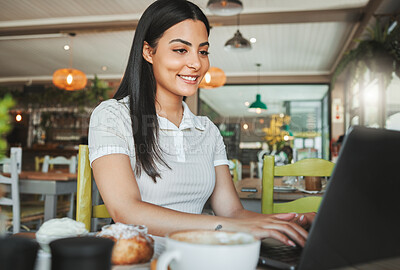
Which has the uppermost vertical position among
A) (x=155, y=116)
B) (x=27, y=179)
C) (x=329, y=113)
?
(x=329, y=113)

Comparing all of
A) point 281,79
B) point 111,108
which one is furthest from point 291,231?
point 281,79

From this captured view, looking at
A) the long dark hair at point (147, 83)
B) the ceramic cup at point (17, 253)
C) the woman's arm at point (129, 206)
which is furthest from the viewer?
the long dark hair at point (147, 83)

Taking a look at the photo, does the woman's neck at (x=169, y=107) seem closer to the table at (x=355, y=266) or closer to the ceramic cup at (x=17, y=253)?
the table at (x=355, y=266)

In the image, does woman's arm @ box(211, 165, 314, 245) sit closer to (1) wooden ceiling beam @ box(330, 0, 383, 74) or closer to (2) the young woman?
(2) the young woman

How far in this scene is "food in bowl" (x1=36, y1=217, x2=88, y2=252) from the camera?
55cm

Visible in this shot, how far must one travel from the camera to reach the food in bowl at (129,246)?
52 centimetres

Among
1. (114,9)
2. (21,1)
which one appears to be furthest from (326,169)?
(21,1)

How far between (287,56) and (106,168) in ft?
23.6

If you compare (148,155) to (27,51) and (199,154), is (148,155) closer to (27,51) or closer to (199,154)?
(199,154)

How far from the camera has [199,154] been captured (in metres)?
1.32

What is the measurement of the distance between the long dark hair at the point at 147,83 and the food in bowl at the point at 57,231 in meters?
0.54

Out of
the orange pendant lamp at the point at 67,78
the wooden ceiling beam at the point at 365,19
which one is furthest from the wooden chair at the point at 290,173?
the orange pendant lamp at the point at 67,78

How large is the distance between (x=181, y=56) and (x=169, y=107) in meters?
0.22

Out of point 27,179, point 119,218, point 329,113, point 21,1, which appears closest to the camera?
point 119,218
